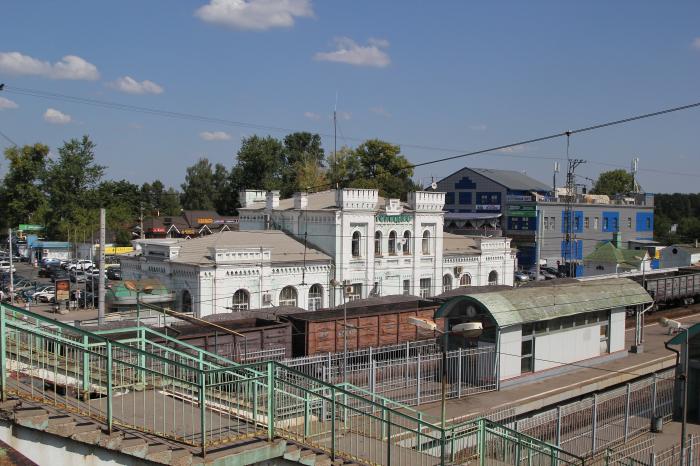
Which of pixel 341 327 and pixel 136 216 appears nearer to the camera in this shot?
pixel 341 327

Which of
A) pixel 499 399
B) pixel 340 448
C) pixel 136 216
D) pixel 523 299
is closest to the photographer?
pixel 340 448

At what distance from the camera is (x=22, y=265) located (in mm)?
63969

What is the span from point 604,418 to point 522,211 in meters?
51.9

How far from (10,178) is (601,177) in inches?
3692

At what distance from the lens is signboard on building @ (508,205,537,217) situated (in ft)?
223

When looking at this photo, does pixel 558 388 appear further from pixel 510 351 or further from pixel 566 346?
pixel 566 346

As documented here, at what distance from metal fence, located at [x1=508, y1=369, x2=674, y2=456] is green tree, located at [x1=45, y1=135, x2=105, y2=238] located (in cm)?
5684

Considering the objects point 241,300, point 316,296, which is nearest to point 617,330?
Answer: point 316,296

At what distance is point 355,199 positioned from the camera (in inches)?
1393

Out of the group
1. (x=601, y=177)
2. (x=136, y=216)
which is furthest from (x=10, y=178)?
(x=601, y=177)

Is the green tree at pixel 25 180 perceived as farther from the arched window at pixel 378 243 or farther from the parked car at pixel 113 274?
the arched window at pixel 378 243

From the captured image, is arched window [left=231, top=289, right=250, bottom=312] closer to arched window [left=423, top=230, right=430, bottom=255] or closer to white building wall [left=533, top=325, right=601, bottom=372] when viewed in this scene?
arched window [left=423, top=230, right=430, bottom=255]

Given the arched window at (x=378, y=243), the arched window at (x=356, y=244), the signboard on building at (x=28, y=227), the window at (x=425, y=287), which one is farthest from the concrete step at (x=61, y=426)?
the signboard on building at (x=28, y=227)

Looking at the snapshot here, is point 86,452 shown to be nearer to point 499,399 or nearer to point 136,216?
point 499,399
